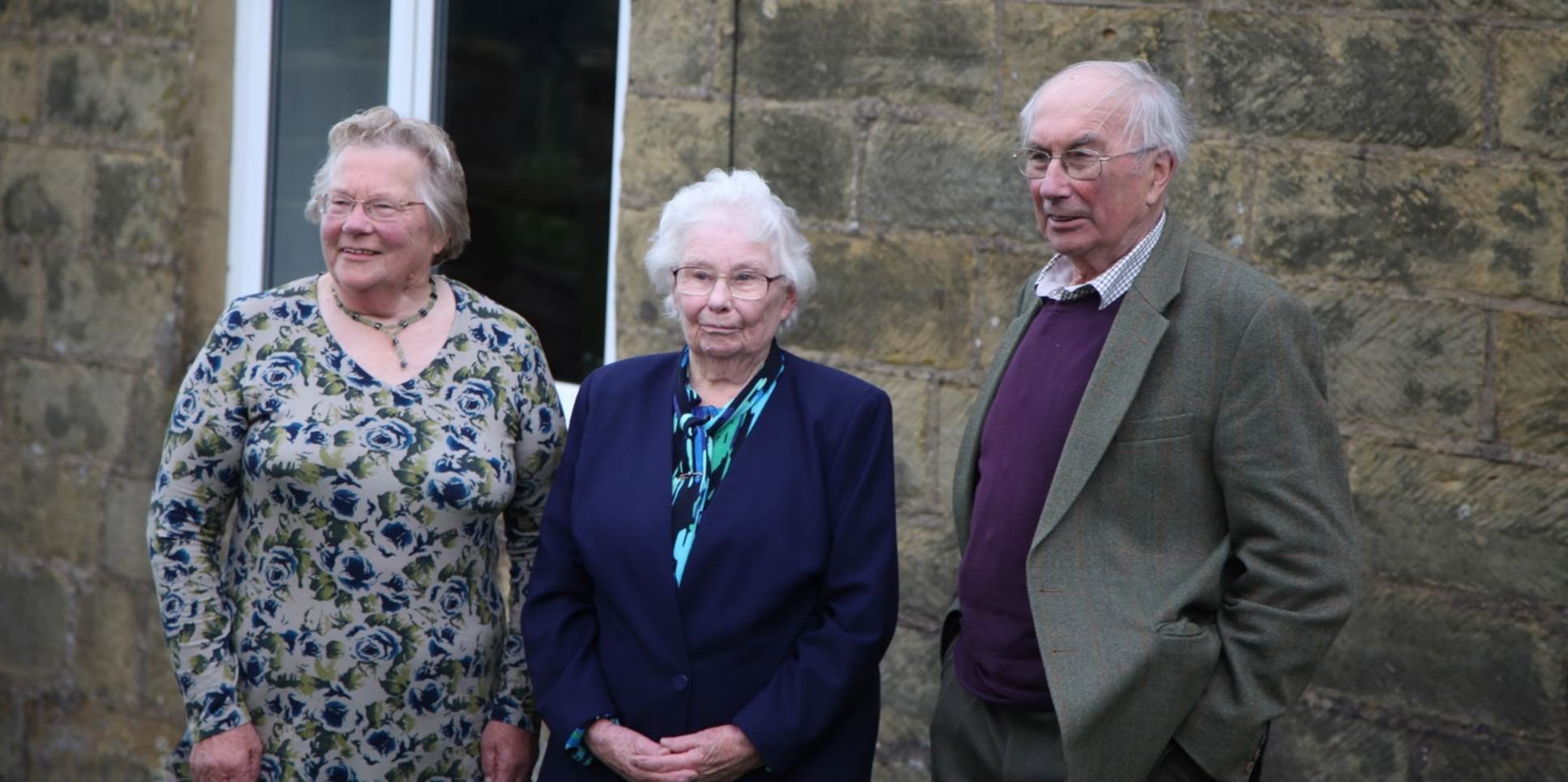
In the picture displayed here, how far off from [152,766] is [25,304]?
1.45 metres

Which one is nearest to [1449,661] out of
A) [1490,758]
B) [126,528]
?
[1490,758]

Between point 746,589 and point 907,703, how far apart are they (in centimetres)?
145

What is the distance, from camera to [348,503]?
2891mm

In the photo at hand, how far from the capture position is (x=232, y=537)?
3.07 metres

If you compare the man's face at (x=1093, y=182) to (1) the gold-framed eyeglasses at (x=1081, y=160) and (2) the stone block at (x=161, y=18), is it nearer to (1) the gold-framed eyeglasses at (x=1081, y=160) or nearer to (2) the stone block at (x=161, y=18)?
(1) the gold-framed eyeglasses at (x=1081, y=160)

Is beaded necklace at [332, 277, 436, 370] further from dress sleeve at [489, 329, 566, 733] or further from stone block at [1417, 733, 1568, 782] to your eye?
stone block at [1417, 733, 1568, 782]

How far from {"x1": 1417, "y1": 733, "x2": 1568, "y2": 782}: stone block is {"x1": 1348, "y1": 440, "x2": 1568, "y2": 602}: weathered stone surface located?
301mm

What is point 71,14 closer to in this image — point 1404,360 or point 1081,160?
point 1081,160

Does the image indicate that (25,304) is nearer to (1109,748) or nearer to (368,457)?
(368,457)

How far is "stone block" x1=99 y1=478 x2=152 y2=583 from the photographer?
5027 mm

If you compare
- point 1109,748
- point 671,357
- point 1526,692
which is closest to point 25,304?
point 671,357

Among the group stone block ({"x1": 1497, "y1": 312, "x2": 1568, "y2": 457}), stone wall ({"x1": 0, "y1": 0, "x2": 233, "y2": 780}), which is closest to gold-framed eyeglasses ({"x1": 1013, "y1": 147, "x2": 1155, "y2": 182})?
stone block ({"x1": 1497, "y1": 312, "x2": 1568, "y2": 457})

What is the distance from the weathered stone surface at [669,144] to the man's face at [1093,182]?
1.61 m

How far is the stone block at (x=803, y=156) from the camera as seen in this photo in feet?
13.3
